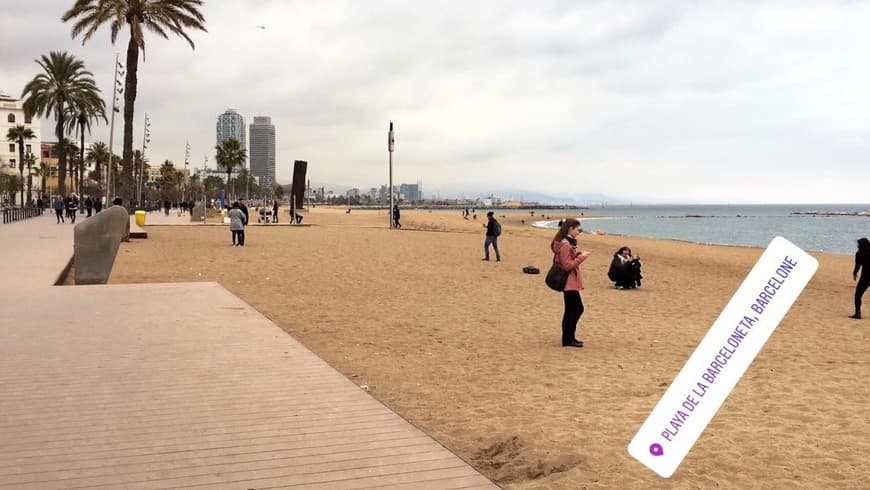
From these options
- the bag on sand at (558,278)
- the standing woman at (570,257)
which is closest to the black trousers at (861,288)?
the standing woman at (570,257)

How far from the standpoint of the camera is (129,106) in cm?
2800

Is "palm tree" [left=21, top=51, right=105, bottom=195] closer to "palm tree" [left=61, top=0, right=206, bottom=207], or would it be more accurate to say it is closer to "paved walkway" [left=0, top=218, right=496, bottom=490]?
"palm tree" [left=61, top=0, right=206, bottom=207]

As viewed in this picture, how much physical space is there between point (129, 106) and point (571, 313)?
81.9 ft

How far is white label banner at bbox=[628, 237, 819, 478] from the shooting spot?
1.52 m

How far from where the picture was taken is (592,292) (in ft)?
49.7

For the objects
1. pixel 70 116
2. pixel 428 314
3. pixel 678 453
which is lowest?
pixel 428 314

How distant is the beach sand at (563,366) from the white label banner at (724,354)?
2.82 metres

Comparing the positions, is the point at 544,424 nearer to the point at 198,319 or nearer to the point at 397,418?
the point at 397,418

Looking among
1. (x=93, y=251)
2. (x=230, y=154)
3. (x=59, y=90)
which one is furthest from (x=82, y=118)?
(x=93, y=251)

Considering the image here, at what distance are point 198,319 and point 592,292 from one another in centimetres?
890

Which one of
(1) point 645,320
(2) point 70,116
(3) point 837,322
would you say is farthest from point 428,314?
(2) point 70,116

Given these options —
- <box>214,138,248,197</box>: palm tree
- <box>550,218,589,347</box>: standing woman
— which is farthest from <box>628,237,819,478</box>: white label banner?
<box>214,138,248,197</box>: palm tree

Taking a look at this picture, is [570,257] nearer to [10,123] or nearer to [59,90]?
[59,90]

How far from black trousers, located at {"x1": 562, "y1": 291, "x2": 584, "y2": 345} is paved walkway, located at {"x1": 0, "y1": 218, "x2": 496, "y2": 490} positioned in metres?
3.28
